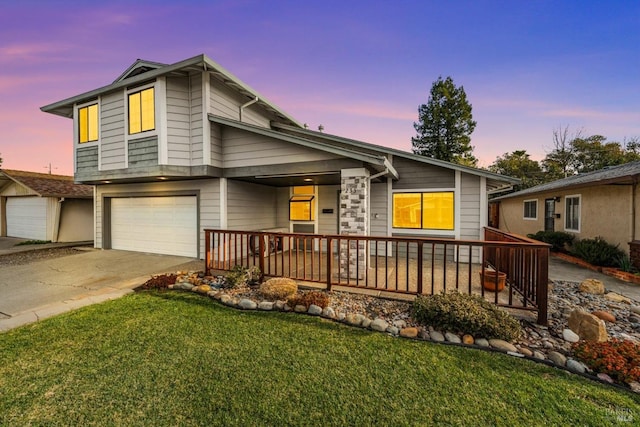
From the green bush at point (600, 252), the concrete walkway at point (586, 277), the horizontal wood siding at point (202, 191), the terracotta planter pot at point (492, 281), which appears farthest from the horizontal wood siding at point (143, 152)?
the green bush at point (600, 252)

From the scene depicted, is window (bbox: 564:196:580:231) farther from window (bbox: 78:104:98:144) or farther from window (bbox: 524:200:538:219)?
window (bbox: 78:104:98:144)

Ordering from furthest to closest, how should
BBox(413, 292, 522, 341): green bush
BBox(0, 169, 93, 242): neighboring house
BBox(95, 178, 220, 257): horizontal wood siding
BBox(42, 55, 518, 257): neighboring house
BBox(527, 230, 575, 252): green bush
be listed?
BBox(0, 169, 93, 242): neighboring house < BBox(527, 230, 575, 252): green bush < BBox(95, 178, 220, 257): horizontal wood siding < BBox(42, 55, 518, 257): neighboring house < BBox(413, 292, 522, 341): green bush

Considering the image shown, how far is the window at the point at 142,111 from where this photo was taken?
7.02 meters

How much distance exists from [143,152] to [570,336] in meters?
9.70

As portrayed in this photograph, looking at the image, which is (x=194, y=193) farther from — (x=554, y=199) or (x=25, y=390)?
(x=554, y=199)

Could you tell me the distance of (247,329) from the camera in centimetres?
349

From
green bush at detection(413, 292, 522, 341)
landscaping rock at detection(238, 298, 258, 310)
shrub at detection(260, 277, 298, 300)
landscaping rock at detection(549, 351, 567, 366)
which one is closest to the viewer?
landscaping rock at detection(549, 351, 567, 366)

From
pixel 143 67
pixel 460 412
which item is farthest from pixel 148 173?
pixel 460 412

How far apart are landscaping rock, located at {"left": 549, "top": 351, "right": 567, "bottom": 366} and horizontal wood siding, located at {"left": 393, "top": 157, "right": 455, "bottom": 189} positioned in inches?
212

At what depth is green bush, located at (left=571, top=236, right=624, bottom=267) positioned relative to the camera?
698 cm

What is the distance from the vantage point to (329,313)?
3.82 m

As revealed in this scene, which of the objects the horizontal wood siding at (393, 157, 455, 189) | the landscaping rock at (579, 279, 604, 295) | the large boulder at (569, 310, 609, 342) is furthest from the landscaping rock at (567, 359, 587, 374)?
the horizontal wood siding at (393, 157, 455, 189)

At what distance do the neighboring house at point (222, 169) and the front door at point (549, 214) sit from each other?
17.9ft

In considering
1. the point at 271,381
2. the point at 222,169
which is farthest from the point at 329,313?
the point at 222,169
